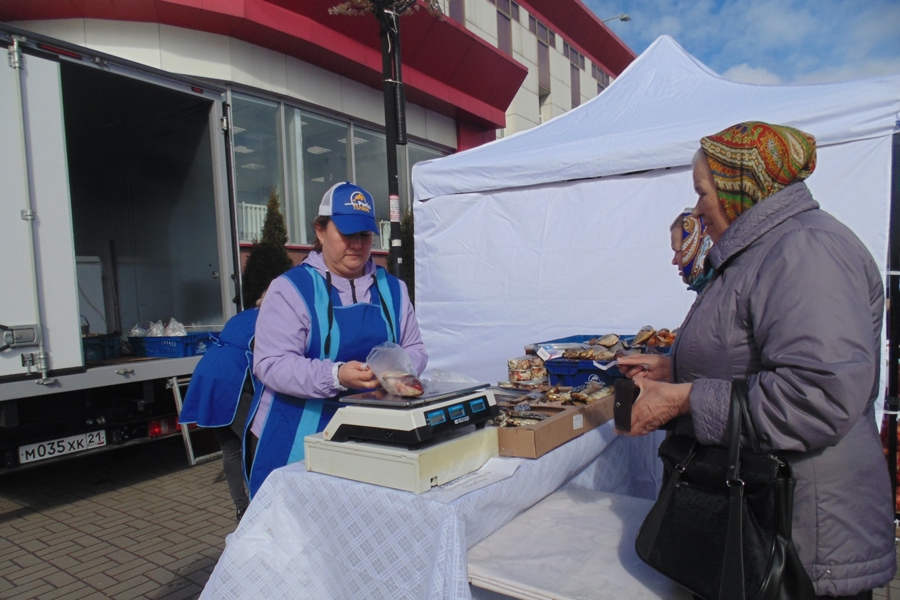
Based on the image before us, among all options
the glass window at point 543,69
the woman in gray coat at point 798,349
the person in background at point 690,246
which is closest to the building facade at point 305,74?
the glass window at point 543,69

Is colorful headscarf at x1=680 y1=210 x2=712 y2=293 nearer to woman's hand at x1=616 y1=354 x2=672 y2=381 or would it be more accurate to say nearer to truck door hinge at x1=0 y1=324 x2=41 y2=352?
woman's hand at x1=616 y1=354 x2=672 y2=381

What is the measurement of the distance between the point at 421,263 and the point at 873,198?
11.6 feet

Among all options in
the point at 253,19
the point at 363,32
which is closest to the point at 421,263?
the point at 253,19

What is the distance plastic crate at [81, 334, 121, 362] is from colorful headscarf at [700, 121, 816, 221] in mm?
5151

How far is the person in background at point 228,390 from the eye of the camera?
344 cm

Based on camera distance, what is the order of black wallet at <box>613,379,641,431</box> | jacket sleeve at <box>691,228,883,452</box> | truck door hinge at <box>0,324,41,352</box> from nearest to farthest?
jacket sleeve at <box>691,228,883,452</box>, black wallet at <box>613,379,641,431</box>, truck door hinge at <box>0,324,41,352</box>

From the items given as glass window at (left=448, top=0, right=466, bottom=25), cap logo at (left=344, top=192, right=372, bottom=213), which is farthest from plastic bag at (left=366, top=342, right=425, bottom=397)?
glass window at (left=448, top=0, right=466, bottom=25)

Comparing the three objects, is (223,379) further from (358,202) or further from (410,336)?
(358,202)

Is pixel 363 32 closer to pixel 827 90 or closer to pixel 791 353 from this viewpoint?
pixel 827 90

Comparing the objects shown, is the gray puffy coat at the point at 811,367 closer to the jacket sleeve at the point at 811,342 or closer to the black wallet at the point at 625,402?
the jacket sleeve at the point at 811,342

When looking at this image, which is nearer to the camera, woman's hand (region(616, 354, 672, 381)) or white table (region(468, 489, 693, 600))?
white table (region(468, 489, 693, 600))

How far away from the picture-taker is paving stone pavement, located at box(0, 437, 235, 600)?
10.5 feet

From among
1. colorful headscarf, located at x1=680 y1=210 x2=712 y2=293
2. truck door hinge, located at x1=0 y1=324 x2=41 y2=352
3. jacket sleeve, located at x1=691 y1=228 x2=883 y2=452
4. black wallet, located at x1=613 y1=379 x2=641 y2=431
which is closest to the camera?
jacket sleeve, located at x1=691 y1=228 x2=883 y2=452

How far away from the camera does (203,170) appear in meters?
5.46
